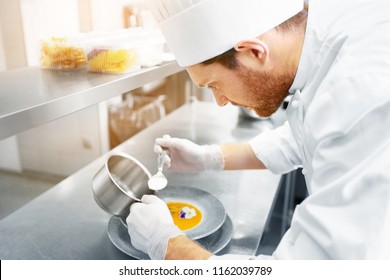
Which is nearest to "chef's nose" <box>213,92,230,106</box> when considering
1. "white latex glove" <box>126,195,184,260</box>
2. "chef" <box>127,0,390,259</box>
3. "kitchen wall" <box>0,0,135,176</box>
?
"chef" <box>127,0,390,259</box>

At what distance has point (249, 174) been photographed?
143cm

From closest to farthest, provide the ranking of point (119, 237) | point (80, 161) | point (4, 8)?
point (119, 237) → point (4, 8) → point (80, 161)

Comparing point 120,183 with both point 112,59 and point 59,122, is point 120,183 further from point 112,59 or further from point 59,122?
point 59,122

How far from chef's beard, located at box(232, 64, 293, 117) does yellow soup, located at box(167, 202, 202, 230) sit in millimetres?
377

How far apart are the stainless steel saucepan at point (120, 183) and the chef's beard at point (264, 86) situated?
1.33 feet

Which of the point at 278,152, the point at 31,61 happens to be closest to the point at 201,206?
the point at 278,152

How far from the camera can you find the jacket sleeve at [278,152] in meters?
1.23

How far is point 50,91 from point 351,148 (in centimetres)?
63

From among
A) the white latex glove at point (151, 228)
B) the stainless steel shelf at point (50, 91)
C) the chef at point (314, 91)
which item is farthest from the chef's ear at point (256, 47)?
the white latex glove at point (151, 228)

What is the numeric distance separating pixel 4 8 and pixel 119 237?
162 cm

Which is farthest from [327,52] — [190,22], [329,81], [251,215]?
[251,215]

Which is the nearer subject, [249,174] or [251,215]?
[251,215]

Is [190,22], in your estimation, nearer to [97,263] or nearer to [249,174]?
[97,263]

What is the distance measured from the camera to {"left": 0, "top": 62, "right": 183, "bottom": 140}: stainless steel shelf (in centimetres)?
63
